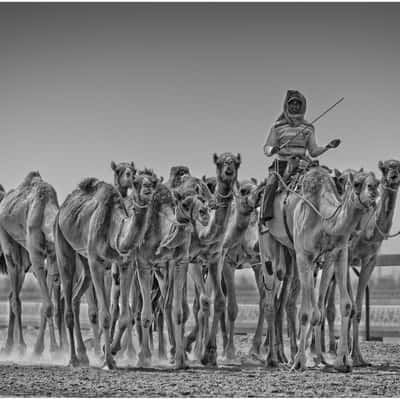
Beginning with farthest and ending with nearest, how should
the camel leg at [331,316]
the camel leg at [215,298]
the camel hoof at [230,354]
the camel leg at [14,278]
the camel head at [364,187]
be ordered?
the camel leg at [14,278] → the camel leg at [331,316] → the camel hoof at [230,354] → the camel leg at [215,298] → the camel head at [364,187]

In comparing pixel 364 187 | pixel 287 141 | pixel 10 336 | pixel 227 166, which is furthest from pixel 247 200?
pixel 10 336

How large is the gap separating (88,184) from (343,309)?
443cm

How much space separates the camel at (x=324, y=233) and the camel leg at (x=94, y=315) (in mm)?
3068

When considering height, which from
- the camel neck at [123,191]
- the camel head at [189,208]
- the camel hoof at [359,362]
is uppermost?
the camel neck at [123,191]

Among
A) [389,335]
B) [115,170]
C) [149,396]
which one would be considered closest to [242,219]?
[115,170]

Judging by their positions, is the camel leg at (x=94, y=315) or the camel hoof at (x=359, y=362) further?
the camel hoof at (x=359, y=362)

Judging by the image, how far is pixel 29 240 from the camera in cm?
1850

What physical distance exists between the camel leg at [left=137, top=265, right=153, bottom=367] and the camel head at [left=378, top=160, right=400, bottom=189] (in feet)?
12.0

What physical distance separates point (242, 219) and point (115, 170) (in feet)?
6.85

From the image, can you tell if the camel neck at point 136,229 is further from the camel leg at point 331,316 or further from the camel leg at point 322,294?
the camel leg at point 331,316

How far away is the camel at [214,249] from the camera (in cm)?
1609

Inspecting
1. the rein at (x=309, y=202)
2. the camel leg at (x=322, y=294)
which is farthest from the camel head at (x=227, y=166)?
the camel leg at (x=322, y=294)

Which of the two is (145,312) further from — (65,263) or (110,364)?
(65,263)

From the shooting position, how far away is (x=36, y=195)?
18.8m
